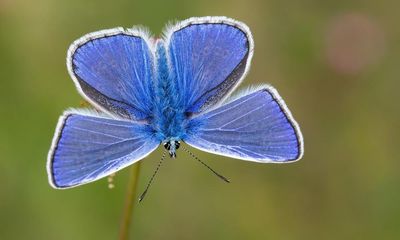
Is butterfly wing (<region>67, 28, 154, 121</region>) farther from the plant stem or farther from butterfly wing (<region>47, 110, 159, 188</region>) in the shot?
the plant stem

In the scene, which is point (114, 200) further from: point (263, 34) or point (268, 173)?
point (263, 34)

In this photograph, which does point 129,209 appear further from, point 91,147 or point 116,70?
point 116,70

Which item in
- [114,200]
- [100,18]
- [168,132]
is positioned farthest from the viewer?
[100,18]

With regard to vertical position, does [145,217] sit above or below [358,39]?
below

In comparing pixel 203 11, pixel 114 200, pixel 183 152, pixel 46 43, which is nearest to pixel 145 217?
pixel 114 200

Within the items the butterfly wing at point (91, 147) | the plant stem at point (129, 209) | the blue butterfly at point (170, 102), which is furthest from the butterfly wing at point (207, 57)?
the plant stem at point (129, 209)

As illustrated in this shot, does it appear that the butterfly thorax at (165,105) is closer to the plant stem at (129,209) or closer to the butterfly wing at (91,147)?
the butterfly wing at (91,147)
